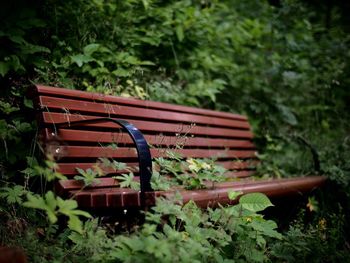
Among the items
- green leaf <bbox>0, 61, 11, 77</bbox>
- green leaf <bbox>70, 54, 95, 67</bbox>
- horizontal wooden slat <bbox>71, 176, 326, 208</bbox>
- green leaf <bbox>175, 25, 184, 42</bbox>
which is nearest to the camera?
horizontal wooden slat <bbox>71, 176, 326, 208</bbox>

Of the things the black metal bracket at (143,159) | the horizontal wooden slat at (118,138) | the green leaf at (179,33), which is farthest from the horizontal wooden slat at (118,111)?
the green leaf at (179,33)

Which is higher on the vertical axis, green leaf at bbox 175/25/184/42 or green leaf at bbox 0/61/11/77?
green leaf at bbox 175/25/184/42

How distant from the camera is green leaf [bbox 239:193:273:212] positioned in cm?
216

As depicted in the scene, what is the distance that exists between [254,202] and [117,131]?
45.4 inches

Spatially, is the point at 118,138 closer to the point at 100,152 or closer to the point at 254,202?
the point at 100,152

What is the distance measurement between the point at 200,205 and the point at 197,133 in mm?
1356

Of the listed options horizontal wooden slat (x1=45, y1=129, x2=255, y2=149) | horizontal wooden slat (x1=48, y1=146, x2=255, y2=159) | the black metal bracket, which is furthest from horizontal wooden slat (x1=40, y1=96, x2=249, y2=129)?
the black metal bracket

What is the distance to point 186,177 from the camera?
2.33 metres

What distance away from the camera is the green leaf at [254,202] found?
216 cm

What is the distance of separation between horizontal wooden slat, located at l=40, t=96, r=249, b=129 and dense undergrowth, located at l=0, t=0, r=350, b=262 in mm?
219

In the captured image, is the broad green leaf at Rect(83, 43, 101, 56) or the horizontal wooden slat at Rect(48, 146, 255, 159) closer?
the horizontal wooden slat at Rect(48, 146, 255, 159)

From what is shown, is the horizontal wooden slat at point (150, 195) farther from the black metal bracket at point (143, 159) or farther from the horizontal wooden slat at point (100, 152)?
the horizontal wooden slat at point (100, 152)

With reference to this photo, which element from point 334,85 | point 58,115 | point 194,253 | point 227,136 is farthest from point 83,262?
point 334,85

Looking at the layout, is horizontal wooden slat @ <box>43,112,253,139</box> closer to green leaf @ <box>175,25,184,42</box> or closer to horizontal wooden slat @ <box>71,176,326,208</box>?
horizontal wooden slat @ <box>71,176,326,208</box>
